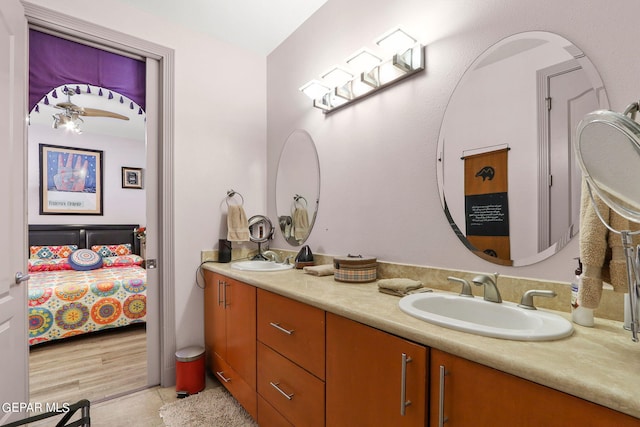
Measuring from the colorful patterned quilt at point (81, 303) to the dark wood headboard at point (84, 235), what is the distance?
0.77m

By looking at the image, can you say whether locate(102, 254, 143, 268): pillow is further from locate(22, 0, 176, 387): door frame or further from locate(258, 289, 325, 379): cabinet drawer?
locate(258, 289, 325, 379): cabinet drawer

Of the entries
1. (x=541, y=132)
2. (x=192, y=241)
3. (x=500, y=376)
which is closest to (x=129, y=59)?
(x=192, y=241)

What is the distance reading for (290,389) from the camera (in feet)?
4.54

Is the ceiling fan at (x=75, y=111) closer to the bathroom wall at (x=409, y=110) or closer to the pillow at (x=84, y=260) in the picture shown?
the pillow at (x=84, y=260)

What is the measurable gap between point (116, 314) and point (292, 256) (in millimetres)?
2101

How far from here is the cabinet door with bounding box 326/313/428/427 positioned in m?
0.88

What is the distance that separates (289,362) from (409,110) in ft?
4.48

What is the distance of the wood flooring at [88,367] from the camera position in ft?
6.91

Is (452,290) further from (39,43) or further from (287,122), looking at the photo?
(39,43)

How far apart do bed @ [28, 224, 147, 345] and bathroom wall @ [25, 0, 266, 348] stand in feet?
4.33

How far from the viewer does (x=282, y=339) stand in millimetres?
1438

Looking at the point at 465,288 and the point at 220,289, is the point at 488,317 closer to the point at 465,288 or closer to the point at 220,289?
the point at 465,288

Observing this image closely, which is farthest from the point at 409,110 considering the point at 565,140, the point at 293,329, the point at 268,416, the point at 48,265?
the point at 48,265

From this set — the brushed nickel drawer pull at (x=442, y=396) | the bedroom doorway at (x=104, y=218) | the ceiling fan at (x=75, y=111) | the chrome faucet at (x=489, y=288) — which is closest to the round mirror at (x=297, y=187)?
the bedroom doorway at (x=104, y=218)
